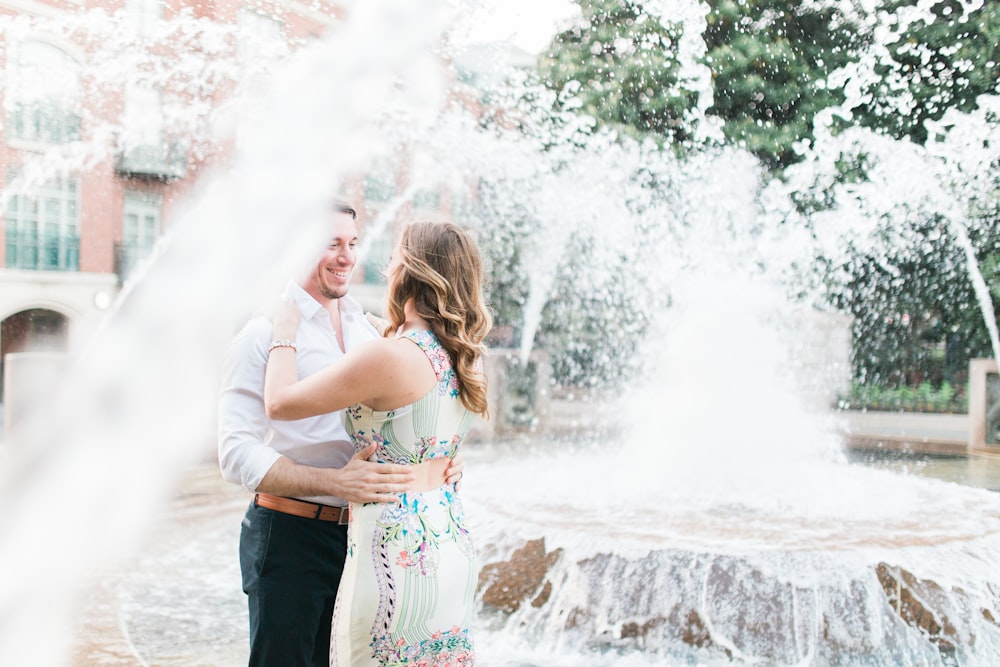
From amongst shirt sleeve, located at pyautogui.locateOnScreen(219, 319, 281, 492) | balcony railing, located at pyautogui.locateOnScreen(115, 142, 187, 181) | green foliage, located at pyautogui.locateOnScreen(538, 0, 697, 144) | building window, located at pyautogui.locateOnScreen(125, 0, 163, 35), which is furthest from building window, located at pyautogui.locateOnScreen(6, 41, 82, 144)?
shirt sleeve, located at pyautogui.locateOnScreen(219, 319, 281, 492)

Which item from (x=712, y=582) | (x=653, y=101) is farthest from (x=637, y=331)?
(x=712, y=582)

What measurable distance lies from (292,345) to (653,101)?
12.2 metres

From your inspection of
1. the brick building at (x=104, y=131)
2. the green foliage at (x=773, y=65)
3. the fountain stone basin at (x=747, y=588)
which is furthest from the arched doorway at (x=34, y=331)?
the fountain stone basin at (x=747, y=588)

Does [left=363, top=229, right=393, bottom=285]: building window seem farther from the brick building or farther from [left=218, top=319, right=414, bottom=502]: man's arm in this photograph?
[left=218, top=319, right=414, bottom=502]: man's arm

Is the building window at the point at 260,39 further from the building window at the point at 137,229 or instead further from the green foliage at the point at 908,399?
the green foliage at the point at 908,399

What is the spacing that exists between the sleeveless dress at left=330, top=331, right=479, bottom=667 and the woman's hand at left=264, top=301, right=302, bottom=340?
23 cm

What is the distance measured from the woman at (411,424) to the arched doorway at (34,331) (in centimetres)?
2097

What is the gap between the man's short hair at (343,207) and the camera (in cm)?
230

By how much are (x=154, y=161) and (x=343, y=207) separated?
21.8 meters

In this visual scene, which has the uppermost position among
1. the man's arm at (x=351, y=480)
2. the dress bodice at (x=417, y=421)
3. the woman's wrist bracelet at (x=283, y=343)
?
the woman's wrist bracelet at (x=283, y=343)

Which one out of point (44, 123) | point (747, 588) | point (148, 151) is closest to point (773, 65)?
point (747, 588)

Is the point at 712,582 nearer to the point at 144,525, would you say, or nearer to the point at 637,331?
the point at 144,525

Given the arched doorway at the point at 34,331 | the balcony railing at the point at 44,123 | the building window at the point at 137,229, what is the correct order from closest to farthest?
the balcony railing at the point at 44,123
the building window at the point at 137,229
the arched doorway at the point at 34,331

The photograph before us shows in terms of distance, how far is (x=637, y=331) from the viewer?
17594mm
